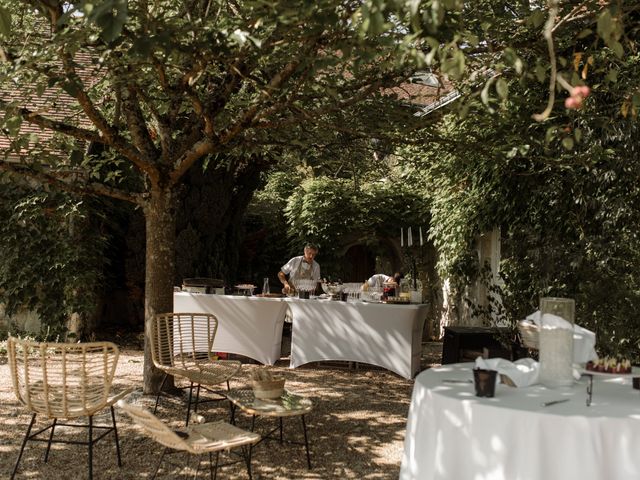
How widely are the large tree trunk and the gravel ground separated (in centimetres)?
24

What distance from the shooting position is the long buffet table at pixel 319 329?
7.62 m

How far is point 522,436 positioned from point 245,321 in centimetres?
583

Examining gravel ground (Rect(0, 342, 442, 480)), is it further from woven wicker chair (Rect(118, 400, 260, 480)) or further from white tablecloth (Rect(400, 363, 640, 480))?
white tablecloth (Rect(400, 363, 640, 480))

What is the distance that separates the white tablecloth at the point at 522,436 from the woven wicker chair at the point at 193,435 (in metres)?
0.97

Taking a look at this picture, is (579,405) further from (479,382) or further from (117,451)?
(117,451)

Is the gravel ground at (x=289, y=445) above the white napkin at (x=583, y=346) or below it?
below

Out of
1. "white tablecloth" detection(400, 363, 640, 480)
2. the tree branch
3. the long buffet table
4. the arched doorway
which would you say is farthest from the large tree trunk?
the arched doorway

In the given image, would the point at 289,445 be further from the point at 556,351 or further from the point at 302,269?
the point at 302,269

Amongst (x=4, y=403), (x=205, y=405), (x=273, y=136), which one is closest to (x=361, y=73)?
(x=273, y=136)

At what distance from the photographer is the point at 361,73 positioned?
644 centimetres

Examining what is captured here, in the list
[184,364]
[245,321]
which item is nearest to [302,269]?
[245,321]

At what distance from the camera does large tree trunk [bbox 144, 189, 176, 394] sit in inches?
247

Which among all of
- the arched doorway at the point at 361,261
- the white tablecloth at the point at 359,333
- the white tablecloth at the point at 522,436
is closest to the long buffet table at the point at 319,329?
the white tablecloth at the point at 359,333

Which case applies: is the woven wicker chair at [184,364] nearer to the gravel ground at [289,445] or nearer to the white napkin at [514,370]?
the gravel ground at [289,445]
